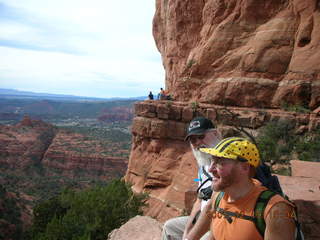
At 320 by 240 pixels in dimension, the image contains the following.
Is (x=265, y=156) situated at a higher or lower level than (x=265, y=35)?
lower

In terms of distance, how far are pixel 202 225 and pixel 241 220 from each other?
609 mm

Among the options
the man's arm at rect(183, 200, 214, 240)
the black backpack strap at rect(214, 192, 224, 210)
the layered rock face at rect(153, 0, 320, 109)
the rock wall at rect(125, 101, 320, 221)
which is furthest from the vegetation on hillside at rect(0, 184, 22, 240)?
the black backpack strap at rect(214, 192, 224, 210)

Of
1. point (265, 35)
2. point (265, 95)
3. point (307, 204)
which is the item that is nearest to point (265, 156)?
point (265, 95)

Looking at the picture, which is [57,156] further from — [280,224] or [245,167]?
[280,224]

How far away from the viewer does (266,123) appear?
42.8 ft

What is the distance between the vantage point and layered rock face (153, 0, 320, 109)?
1376 cm

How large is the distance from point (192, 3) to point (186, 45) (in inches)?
103

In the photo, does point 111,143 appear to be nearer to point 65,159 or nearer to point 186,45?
point 65,159

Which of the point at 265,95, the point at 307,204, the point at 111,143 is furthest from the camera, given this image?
the point at 111,143

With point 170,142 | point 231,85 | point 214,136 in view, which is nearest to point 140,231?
point 214,136

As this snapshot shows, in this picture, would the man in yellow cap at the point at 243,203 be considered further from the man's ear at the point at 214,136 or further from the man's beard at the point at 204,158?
the man's ear at the point at 214,136

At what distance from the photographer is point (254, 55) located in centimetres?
1486

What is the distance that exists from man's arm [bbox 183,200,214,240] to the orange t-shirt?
0.23 meters

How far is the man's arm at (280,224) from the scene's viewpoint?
5.93ft
